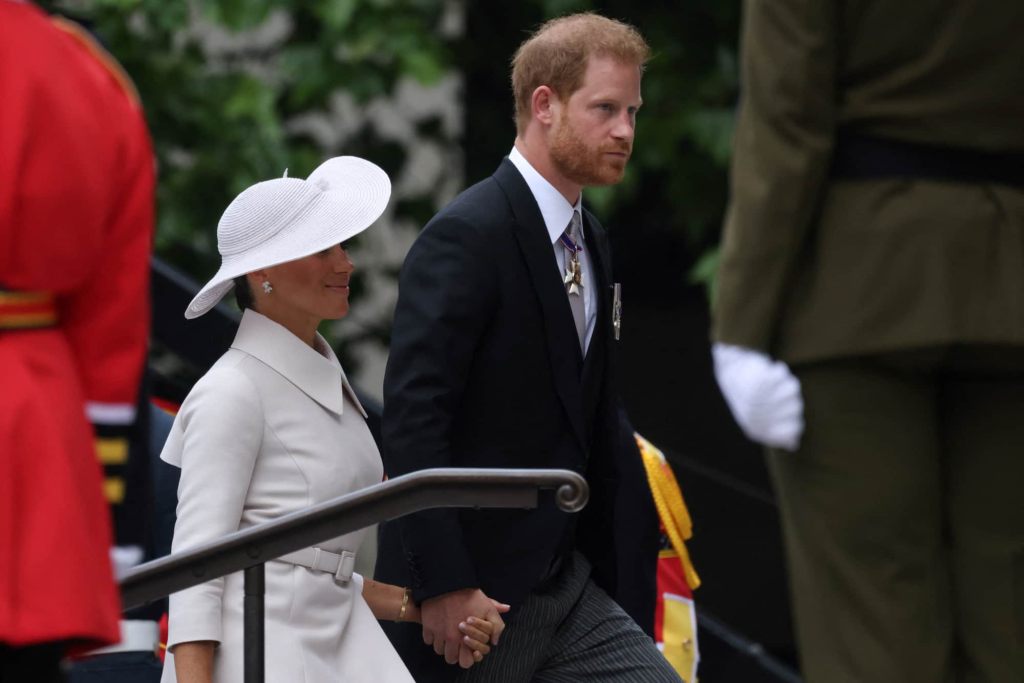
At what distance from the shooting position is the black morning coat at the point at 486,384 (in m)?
4.01

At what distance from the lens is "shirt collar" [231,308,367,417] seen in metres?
3.88

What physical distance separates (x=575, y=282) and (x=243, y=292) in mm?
704

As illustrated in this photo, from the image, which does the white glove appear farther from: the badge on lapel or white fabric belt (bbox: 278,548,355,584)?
the badge on lapel

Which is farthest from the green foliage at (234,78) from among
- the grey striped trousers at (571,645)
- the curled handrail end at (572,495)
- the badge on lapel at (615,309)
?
the curled handrail end at (572,495)

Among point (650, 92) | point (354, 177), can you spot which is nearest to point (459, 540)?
point (354, 177)

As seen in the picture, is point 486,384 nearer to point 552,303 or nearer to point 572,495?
point 552,303

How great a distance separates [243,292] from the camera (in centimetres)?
407

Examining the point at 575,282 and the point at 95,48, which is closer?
the point at 95,48

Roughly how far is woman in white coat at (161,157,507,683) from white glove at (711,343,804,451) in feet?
4.13

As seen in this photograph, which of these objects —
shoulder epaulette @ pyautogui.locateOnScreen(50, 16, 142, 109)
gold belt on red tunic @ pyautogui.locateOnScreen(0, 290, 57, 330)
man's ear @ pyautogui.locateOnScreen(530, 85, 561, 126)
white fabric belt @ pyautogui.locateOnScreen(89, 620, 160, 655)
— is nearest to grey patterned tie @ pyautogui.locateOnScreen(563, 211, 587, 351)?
man's ear @ pyautogui.locateOnScreen(530, 85, 561, 126)

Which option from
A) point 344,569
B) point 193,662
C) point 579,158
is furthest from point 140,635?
point 579,158

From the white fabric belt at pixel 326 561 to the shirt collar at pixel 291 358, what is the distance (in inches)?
10.9

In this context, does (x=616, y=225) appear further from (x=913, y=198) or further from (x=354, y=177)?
(x=913, y=198)

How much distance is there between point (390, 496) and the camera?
3.58 meters
